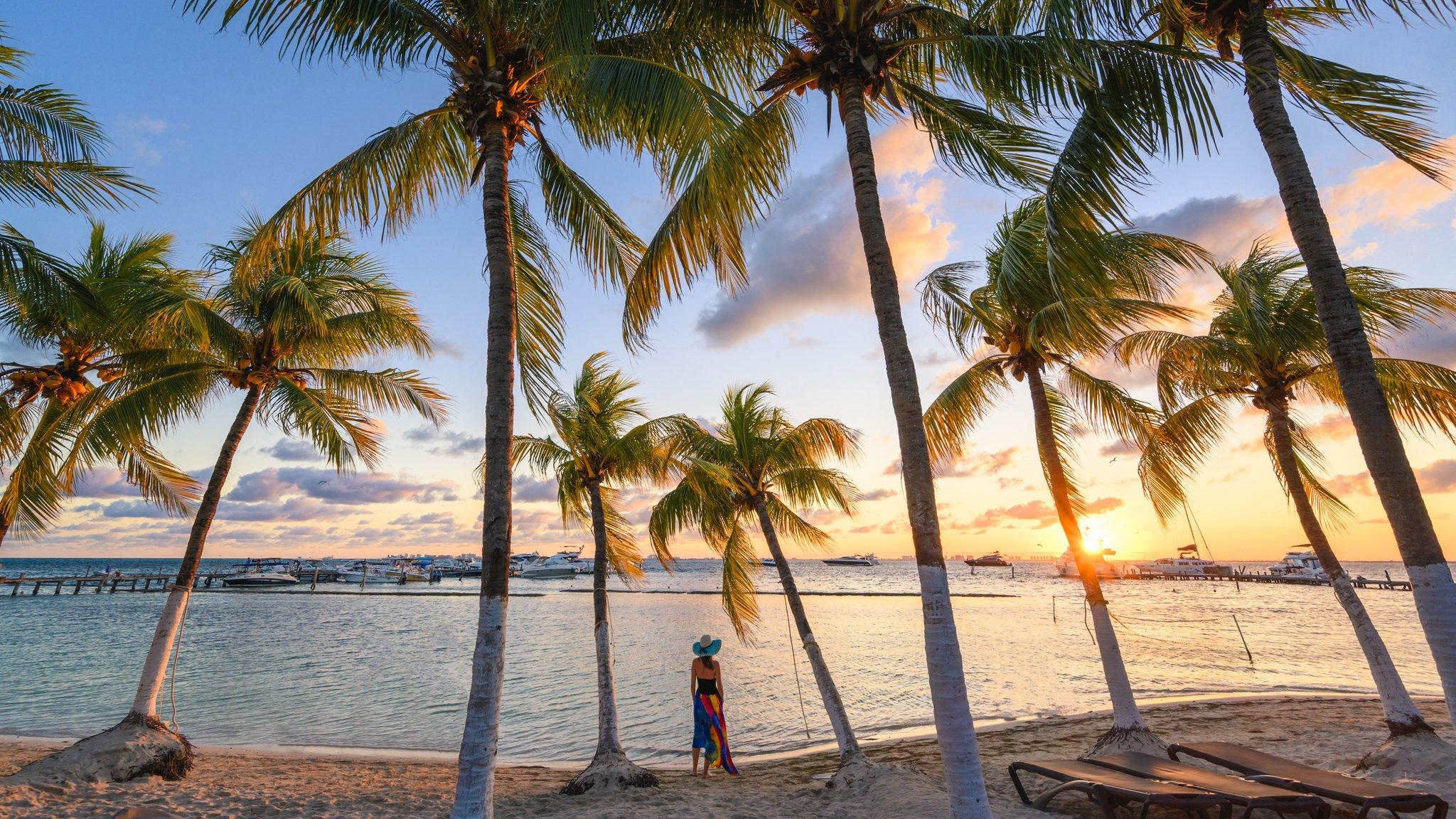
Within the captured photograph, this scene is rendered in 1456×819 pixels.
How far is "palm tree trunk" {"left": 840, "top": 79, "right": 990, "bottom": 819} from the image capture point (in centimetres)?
465

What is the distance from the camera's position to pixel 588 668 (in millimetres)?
24062

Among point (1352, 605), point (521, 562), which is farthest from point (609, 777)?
point (521, 562)

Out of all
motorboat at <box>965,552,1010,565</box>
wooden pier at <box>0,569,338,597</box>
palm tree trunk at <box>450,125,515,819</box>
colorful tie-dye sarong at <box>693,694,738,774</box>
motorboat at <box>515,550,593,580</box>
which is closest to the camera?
palm tree trunk at <box>450,125,515,819</box>

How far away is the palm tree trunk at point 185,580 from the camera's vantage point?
9070 millimetres

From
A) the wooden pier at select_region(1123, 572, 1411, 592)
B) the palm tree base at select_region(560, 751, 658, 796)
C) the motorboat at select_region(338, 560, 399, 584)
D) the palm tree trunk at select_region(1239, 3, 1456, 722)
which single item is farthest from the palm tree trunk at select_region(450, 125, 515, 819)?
the motorboat at select_region(338, 560, 399, 584)

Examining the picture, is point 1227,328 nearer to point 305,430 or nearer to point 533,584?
point 305,430

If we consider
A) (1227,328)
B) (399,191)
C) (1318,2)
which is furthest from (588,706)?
(1318,2)

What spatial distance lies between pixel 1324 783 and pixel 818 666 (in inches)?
232

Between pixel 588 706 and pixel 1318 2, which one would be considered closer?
pixel 1318 2

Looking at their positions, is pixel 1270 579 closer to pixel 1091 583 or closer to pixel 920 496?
pixel 1091 583

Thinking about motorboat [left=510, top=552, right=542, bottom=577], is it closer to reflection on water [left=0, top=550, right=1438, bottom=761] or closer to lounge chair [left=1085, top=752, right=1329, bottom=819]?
reflection on water [left=0, top=550, right=1438, bottom=761]

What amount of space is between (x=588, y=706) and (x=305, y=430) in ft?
34.5

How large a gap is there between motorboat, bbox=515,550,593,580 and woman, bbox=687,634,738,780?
89558 mm

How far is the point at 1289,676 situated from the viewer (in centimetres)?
1980
